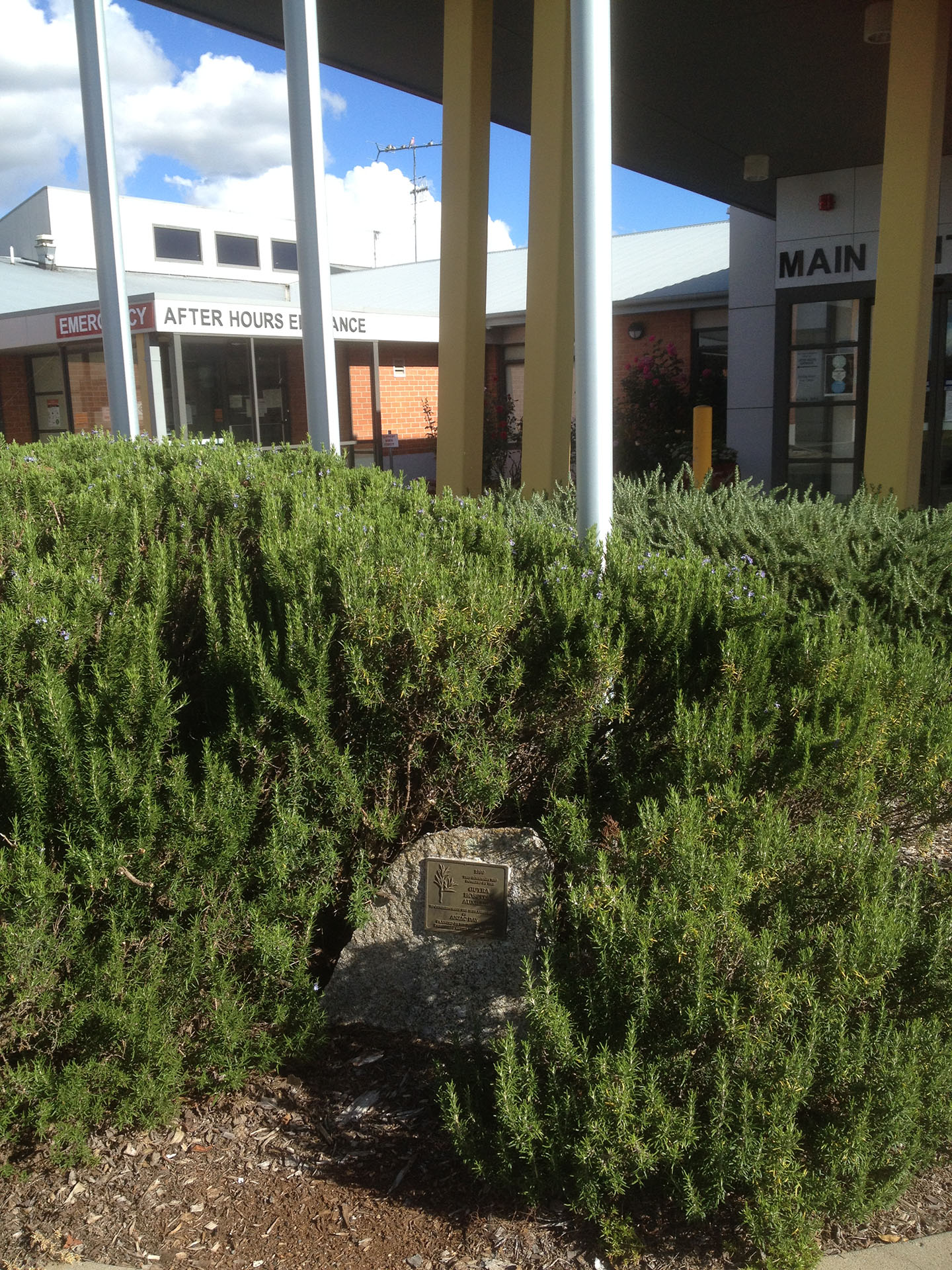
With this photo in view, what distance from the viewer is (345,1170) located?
2715mm

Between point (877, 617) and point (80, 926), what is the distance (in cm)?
346

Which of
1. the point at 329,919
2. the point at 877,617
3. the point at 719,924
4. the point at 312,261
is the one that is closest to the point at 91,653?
the point at 329,919

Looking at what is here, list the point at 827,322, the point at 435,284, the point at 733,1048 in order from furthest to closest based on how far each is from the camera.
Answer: the point at 435,284 < the point at 827,322 < the point at 733,1048

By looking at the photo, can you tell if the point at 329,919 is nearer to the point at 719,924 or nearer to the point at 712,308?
the point at 719,924

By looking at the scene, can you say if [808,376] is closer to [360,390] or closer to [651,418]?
[651,418]

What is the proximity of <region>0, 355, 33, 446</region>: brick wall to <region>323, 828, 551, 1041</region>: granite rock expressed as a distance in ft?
64.5

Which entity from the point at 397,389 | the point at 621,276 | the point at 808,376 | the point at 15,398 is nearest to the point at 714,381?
the point at 808,376

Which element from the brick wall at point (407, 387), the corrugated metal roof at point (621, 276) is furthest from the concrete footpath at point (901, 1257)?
the brick wall at point (407, 387)

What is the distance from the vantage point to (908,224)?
6992 millimetres

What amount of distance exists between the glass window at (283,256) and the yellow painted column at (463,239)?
28.5m

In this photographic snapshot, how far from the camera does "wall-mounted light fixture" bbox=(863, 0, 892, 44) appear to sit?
7.84 meters

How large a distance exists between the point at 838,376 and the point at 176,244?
82.6 ft

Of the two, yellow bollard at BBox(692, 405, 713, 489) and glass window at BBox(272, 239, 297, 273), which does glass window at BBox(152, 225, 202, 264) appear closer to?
glass window at BBox(272, 239, 297, 273)

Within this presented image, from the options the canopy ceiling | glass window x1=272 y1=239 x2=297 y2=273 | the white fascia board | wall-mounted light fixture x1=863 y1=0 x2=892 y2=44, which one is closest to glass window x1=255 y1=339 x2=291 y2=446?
the white fascia board
